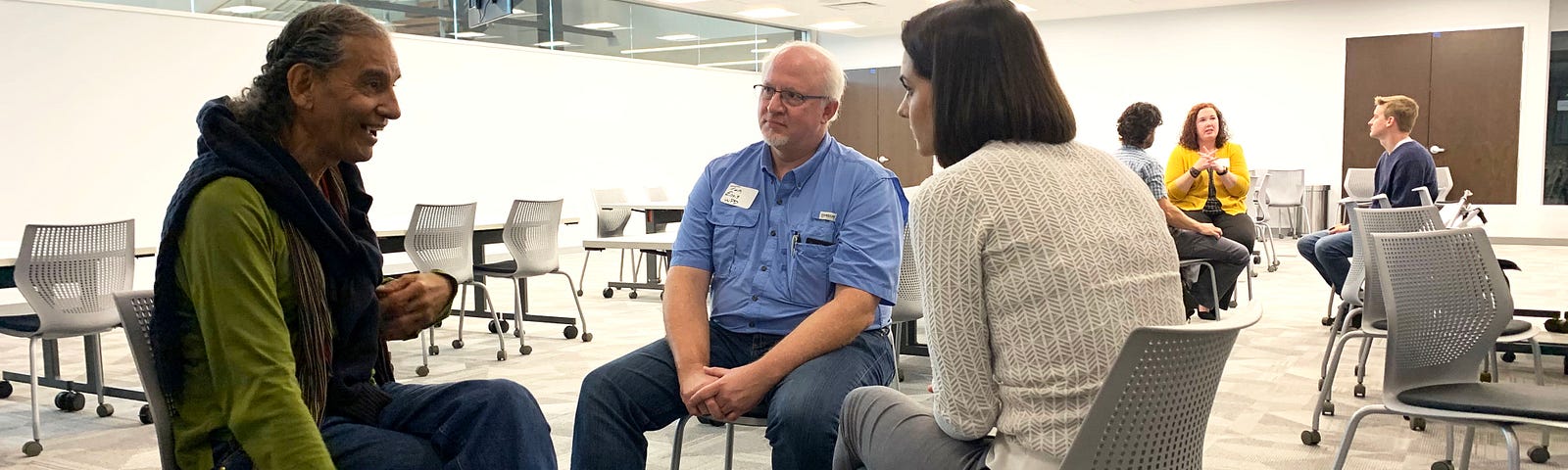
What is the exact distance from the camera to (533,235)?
5730mm

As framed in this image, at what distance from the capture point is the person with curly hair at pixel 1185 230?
524cm

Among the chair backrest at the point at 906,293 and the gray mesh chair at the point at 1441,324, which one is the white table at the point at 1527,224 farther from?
the gray mesh chair at the point at 1441,324

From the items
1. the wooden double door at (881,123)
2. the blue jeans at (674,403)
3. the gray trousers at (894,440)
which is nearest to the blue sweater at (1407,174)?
the blue jeans at (674,403)

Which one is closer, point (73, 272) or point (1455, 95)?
point (73, 272)

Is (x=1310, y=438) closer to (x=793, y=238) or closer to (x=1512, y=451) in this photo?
(x=1512, y=451)

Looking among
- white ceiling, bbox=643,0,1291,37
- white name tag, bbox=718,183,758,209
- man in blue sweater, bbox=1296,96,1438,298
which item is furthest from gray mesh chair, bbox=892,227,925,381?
white ceiling, bbox=643,0,1291,37

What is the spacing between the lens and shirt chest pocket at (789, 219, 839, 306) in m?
2.32

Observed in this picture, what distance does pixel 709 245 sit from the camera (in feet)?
8.05

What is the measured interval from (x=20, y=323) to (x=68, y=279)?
1.07 feet

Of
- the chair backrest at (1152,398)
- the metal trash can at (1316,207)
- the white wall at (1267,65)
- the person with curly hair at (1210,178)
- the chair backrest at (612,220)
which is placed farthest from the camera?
the metal trash can at (1316,207)

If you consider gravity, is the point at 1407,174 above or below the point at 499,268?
above

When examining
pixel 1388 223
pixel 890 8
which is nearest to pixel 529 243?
pixel 1388 223

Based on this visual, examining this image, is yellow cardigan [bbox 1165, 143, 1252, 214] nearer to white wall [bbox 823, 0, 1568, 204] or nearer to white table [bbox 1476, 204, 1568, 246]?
white table [bbox 1476, 204, 1568, 246]

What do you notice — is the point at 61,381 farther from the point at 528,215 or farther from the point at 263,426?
the point at 263,426
